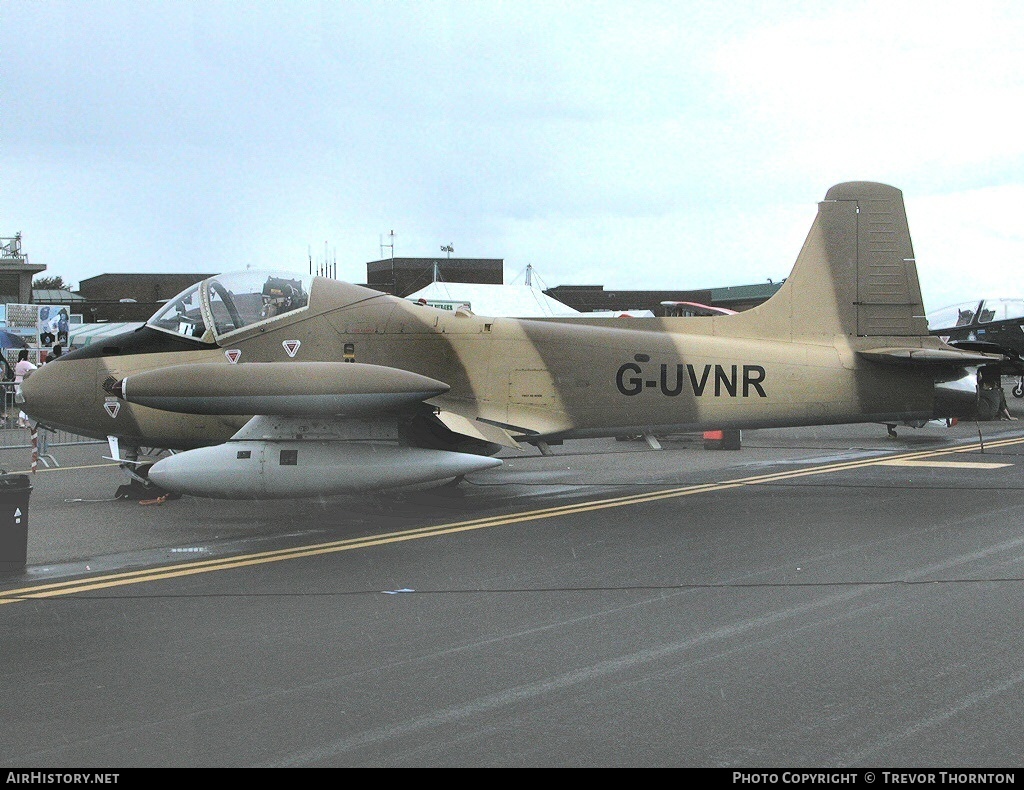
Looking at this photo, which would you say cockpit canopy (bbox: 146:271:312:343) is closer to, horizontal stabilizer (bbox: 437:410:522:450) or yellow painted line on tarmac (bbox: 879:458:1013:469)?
horizontal stabilizer (bbox: 437:410:522:450)

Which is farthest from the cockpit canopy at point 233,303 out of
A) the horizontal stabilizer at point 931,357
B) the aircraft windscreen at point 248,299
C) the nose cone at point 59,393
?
the horizontal stabilizer at point 931,357

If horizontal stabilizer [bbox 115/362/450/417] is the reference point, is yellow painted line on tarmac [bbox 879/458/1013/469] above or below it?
below

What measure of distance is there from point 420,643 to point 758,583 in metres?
2.85

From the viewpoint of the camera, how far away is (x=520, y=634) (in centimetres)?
594

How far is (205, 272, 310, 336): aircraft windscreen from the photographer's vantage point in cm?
1147

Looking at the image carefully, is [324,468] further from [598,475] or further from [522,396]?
[598,475]

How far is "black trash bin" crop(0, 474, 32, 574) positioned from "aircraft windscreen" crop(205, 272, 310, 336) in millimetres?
3681

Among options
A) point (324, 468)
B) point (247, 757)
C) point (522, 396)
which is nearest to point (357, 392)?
point (324, 468)

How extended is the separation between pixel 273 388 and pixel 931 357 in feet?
25.1

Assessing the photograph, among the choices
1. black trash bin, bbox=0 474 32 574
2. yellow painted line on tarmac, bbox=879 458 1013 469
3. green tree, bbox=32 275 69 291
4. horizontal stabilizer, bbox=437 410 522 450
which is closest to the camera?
black trash bin, bbox=0 474 32 574

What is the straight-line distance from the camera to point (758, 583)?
7.32 metres

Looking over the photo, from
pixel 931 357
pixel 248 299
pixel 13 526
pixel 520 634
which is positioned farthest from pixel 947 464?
pixel 13 526

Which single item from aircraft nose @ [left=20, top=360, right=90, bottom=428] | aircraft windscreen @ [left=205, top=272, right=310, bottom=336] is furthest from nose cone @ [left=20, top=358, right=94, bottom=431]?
aircraft windscreen @ [left=205, top=272, right=310, bottom=336]

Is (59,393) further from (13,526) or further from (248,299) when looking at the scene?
(13,526)
